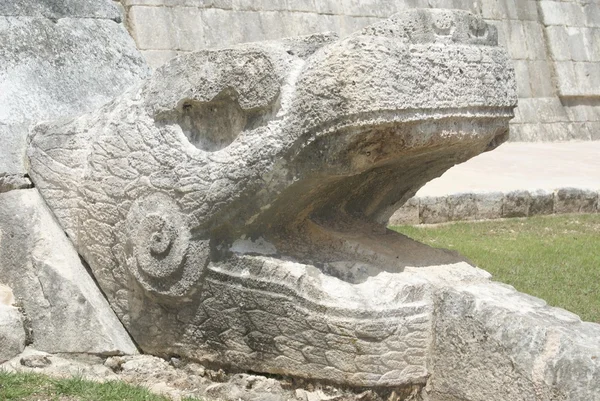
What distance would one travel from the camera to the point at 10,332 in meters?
3.62

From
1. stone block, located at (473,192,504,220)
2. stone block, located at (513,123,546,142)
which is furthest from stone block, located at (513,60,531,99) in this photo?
stone block, located at (473,192,504,220)

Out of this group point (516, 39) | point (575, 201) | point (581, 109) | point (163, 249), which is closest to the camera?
point (163, 249)

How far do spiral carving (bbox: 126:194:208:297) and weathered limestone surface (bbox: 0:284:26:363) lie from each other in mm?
505

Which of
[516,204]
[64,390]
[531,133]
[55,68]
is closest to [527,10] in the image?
[531,133]

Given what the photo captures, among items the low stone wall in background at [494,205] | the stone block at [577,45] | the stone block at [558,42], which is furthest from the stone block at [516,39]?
the low stone wall in background at [494,205]

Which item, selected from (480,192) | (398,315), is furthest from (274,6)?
(398,315)

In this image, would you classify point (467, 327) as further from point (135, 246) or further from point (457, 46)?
point (135, 246)

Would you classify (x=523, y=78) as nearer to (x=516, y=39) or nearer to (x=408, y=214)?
(x=516, y=39)

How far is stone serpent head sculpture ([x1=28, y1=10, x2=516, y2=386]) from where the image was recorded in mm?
3094

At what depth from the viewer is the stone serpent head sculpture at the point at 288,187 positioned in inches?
122

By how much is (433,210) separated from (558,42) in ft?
27.7

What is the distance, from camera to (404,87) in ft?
9.95

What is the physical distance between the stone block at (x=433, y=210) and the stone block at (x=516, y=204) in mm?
667

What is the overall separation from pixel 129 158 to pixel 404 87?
115 centimetres
